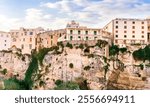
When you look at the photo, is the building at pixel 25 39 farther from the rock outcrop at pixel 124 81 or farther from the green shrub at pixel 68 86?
the rock outcrop at pixel 124 81

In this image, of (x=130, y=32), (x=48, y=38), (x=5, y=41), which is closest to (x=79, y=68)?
→ (x=48, y=38)

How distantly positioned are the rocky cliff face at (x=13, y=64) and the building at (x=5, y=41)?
0.41ft

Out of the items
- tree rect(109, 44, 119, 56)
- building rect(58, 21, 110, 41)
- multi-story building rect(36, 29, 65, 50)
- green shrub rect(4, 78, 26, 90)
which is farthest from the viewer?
tree rect(109, 44, 119, 56)

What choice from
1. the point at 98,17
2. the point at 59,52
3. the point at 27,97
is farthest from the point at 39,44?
the point at 27,97

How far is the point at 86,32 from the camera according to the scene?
10.4 meters

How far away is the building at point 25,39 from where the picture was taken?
10326 mm

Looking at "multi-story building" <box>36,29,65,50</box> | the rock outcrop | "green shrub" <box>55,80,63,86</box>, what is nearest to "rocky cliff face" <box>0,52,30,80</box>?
"multi-story building" <box>36,29,65,50</box>

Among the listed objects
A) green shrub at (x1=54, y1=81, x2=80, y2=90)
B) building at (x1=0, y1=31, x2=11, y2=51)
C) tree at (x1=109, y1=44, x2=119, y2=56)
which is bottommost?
green shrub at (x1=54, y1=81, x2=80, y2=90)

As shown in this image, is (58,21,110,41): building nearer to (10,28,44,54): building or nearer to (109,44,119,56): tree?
(109,44,119,56): tree

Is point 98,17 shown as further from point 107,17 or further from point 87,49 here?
point 87,49

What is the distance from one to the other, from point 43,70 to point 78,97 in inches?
110

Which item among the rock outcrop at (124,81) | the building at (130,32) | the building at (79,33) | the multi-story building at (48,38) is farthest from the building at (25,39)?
the rock outcrop at (124,81)

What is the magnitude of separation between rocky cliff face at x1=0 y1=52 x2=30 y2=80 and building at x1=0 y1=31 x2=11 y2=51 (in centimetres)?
12

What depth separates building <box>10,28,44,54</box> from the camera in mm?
10326
